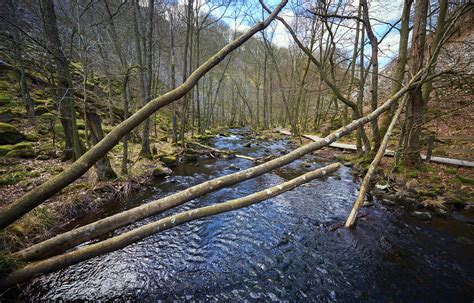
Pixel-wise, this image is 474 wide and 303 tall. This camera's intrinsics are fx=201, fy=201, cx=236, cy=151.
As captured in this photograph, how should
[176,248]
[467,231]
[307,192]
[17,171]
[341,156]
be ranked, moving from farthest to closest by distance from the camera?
1. [341,156]
2. [307,192]
3. [17,171]
4. [467,231]
5. [176,248]

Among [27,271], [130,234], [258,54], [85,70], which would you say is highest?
[258,54]

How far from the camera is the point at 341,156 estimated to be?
1125 cm

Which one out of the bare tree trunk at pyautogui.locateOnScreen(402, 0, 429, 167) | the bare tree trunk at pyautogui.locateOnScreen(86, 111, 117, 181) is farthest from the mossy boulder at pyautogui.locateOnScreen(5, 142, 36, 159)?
the bare tree trunk at pyautogui.locateOnScreen(402, 0, 429, 167)

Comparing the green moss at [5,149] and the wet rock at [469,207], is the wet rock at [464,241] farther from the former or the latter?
the green moss at [5,149]

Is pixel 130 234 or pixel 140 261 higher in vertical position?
pixel 130 234

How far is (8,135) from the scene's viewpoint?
27.8 feet

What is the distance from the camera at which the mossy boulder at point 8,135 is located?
8.27 meters

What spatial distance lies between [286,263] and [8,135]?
11.9m

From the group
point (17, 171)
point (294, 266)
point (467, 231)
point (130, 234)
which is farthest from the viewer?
point (17, 171)

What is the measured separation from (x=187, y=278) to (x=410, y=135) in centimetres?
833

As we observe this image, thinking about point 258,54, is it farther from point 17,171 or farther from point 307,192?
point 17,171

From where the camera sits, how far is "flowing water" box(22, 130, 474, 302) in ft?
10.2

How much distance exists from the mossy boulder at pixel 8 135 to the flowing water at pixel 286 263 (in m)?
6.85

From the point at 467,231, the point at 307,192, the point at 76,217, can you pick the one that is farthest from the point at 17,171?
the point at 467,231
